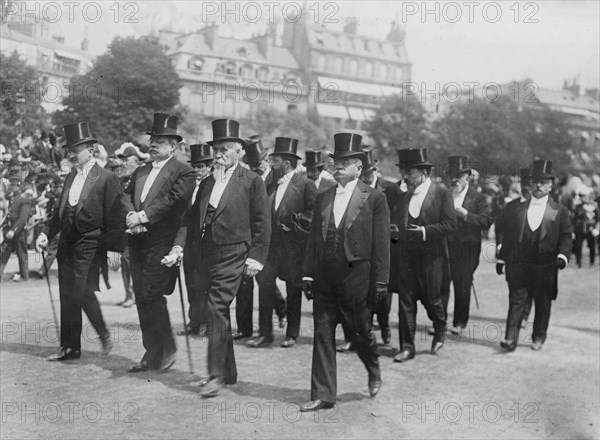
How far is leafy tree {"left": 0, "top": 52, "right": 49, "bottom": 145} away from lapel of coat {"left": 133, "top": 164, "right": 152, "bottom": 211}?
38.7 feet

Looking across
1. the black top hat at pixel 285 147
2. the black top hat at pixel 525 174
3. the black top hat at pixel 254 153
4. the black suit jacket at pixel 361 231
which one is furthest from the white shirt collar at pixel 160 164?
the black top hat at pixel 525 174

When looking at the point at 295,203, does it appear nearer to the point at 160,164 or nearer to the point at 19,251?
the point at 160,164

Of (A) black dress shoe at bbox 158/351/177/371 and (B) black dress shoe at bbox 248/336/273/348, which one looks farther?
(B) black dress shoe at bbox 248/336/273/348

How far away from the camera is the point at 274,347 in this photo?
30.1 feet

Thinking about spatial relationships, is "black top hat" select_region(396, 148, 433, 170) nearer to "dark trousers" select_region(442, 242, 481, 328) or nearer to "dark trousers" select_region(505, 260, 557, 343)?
"dark trousers" select_region(505, 260, 557, 343)

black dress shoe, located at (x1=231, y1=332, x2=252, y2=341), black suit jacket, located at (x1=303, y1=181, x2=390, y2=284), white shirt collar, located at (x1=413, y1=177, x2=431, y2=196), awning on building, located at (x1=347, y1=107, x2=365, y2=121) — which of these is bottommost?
black dress shoe, located at (x1=231, y1=332, x2=252, y2=341)

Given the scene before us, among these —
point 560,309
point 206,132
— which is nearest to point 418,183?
point 560,309

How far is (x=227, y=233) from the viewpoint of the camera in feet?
23.4

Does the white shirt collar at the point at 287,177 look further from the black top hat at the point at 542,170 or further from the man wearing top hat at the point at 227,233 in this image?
the black top hat at the point at 542,170

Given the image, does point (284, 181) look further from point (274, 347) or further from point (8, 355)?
point (8, 355)

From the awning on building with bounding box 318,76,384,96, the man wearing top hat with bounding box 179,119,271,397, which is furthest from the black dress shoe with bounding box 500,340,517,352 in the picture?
the awning on building with bounding box 318,76,384,96

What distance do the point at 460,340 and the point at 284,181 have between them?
9.73ft

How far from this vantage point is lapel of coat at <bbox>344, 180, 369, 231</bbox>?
22.5ft

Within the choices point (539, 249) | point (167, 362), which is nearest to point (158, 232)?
point (167, 362)
